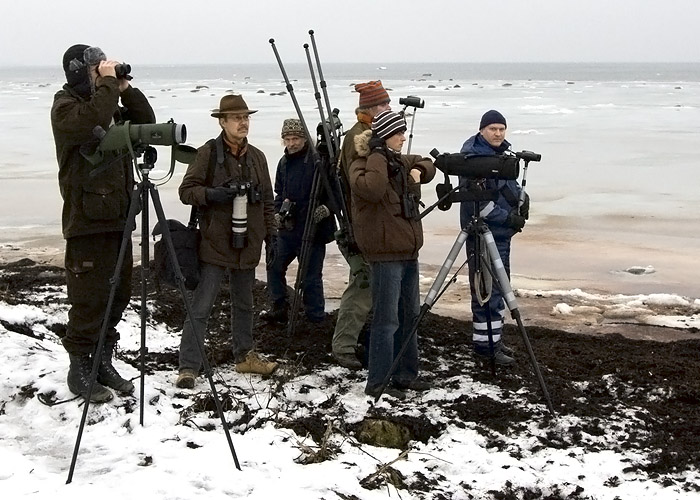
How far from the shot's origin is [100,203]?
3906 mm

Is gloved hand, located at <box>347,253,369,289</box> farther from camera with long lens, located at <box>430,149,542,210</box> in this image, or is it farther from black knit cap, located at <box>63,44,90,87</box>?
black knit cap, located at <box>63,44,90,87</box>

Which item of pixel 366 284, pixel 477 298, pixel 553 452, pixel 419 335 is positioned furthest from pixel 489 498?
pixel 419 335

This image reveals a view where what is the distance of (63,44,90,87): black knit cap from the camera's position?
Answer: 385 cm

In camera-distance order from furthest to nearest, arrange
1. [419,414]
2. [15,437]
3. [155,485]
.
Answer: [419,414] < [15,437] < [155,485]

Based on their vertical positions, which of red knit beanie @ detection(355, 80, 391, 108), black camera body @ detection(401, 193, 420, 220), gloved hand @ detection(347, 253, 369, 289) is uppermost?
red knit beanie @ detection(355, 80, 391, 108)

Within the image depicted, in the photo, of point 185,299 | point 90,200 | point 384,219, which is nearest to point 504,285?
point 384,219

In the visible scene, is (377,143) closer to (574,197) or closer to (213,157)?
(213,157)

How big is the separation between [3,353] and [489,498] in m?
2.79

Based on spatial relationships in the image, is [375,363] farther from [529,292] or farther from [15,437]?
[529,292]

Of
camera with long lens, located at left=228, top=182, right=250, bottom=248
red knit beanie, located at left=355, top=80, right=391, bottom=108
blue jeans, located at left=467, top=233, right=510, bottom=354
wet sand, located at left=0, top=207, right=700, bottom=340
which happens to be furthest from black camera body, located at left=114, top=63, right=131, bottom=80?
wet sand, located at left=0, top=207, right=700, bottom=340

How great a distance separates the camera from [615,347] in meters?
5.58

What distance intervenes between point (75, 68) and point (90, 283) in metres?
1.04

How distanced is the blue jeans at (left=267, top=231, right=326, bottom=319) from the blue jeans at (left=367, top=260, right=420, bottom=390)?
135 centimetres

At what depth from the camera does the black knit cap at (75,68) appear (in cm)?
385
